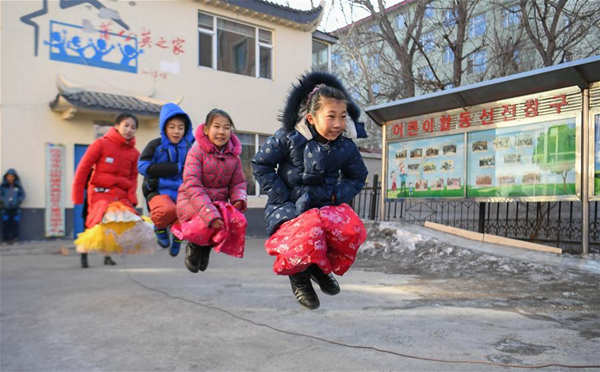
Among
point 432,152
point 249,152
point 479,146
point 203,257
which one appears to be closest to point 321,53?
point 249,152

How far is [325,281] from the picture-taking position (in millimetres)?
2641

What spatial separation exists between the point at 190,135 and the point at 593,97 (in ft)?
24.5

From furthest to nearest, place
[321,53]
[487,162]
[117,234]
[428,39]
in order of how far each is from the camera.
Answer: [321,53]
[428,39]
[487,162]
[117,234]

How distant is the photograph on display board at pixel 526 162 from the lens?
27.9ft

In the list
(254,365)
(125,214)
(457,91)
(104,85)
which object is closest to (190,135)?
(125,214)

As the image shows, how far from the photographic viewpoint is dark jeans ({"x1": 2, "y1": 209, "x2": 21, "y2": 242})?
11.0 m

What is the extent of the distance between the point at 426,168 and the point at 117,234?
7.82 metres

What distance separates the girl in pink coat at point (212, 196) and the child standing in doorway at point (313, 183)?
0.38 metres

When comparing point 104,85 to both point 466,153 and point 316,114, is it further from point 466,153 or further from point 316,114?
point 316,114

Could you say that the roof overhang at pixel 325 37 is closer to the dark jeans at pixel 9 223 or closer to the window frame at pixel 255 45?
the window frame at pixel 255 45

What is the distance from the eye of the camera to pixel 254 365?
4.59 meters

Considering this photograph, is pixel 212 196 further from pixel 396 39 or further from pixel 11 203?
pixel 396 39

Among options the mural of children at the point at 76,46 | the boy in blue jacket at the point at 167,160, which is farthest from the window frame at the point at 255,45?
the boy in blue jacket at the point at 167,160

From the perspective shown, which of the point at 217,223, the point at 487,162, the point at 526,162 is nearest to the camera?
the point at 217,223
